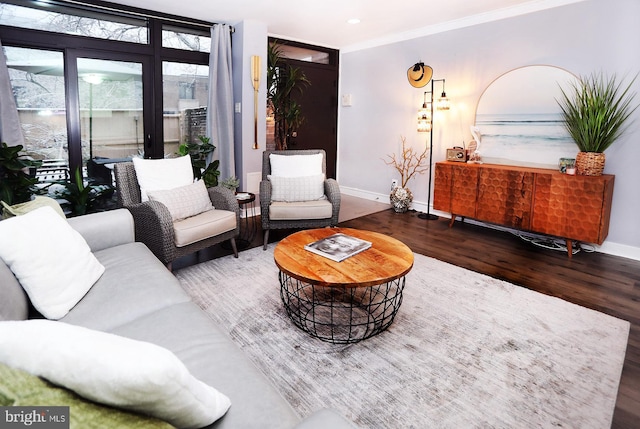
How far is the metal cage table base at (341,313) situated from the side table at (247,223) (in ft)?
3.99

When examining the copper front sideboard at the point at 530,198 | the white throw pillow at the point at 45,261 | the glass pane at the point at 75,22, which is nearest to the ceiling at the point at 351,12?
the glass pane at the point at 75,22

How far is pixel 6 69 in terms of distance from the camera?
3459 mm

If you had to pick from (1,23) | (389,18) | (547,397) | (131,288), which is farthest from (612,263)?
(1,23)

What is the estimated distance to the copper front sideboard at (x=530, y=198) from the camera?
3.47 m

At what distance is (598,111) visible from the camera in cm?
339

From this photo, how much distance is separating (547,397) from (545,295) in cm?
123

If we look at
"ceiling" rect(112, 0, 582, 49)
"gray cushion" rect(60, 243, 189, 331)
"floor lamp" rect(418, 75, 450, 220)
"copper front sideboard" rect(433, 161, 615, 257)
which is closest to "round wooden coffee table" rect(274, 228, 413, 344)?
"gray cushion" rect(60, 243, 189, 331)

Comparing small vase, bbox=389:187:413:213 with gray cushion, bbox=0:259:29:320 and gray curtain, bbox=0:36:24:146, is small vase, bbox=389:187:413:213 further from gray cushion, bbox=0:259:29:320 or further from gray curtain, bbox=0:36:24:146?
gray cushion, bbox=0:259:29:320

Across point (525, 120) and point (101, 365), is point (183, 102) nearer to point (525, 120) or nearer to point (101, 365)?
point (525, 120)

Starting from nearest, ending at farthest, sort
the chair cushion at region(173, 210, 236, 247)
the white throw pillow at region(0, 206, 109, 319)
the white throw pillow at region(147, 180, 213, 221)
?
the white throw pillow at region(0, 206, 109, 319)
the chair cushion at region(173, 210, 236, 247)
the white throw pillow at region(147, 180, 213, 221)

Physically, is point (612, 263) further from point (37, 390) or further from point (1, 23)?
point (1, 23)

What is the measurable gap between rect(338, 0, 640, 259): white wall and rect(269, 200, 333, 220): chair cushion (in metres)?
2.19

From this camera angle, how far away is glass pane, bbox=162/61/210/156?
4648 mm

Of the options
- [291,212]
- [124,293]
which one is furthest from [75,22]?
[124,293]
